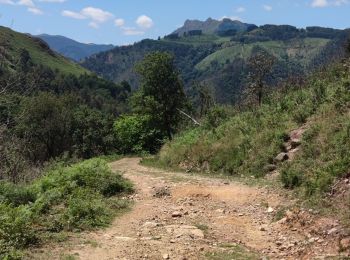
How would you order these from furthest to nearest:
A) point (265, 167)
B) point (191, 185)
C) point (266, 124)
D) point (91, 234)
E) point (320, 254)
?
point (266, 124), point (265, 167), point (191, 185), point (91, 234), point (320, 254)

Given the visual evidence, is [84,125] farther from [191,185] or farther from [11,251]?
[11,251]

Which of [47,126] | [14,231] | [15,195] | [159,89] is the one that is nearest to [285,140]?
[15,195]

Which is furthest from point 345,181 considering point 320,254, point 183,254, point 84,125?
point 84,125

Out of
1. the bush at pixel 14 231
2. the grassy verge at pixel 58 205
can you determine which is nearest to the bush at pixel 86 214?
the grassy verge at pixel 58 205

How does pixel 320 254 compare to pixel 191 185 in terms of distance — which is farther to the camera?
pixel 191 185

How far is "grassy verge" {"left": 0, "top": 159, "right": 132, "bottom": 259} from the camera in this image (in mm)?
8422

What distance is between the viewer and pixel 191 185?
14.8 m

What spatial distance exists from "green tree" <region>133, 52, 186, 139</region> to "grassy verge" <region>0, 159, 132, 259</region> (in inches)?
782

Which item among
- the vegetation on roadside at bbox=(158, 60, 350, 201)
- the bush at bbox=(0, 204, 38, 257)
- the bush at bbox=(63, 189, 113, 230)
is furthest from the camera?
the vegetation on roadside at bbox=(158, 60, 350, 201)

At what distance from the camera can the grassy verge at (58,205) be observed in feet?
27.6

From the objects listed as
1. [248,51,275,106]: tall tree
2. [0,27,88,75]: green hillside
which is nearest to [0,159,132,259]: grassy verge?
[248,51,275,106]: tall tree

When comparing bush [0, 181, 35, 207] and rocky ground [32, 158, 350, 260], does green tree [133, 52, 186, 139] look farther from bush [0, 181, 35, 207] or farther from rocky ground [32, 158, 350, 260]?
bush [0, 181, 35, 207]

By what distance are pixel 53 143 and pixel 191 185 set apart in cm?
4162

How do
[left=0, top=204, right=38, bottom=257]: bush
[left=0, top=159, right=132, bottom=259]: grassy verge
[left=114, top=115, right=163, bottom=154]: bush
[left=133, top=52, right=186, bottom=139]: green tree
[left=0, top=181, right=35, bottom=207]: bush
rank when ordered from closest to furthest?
[left=0, top=204, right=38, bottom=257]: bush, [left=0, top=159, right=132, bottom=259]: grassy verge, [left=0, top=181, right=35, bottom=207]: bush, [left=133, top=52, right=186, bottom=139]: green tree, [left=114, top=115, right=163, bottom=154]: bush
